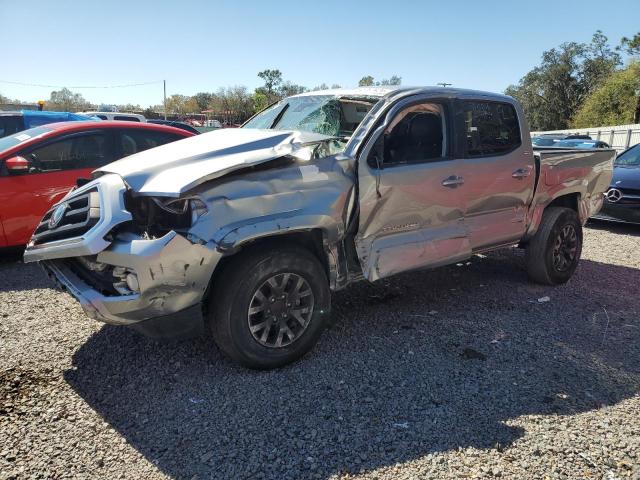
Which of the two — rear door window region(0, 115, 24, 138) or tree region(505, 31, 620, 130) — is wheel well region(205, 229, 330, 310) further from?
tree region(505, 31, 620, 130)

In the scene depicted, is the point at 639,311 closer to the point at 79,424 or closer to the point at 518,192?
the point at 518,192

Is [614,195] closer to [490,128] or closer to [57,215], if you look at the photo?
[490,128]

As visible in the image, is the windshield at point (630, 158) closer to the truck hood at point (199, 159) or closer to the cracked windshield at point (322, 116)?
the cracked windshield at point (322, 116)

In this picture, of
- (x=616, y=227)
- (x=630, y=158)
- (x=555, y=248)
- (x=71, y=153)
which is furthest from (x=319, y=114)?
(x=630, y=158)

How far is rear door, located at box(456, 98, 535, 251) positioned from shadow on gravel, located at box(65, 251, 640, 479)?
797 millimetres

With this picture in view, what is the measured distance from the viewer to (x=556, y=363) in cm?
357

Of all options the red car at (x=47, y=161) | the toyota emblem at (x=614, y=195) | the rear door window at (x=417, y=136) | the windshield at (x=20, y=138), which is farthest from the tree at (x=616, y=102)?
the windshield at (x=20, y=138)

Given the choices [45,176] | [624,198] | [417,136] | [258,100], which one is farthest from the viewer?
[258,100]

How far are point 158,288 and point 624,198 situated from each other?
8.29 metres

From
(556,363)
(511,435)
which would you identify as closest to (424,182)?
(556,363)

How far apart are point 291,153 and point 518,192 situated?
101 inches

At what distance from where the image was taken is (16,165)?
215 inches

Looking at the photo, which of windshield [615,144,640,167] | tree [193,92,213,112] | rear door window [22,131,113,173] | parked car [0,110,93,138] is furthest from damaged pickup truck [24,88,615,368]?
tree [193,92,213,112]

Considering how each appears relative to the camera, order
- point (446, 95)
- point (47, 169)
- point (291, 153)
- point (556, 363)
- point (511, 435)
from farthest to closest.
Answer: point (47, 169) < point (446, 95) < point (556, 363) < point (291, 153) < point (511, 435)
